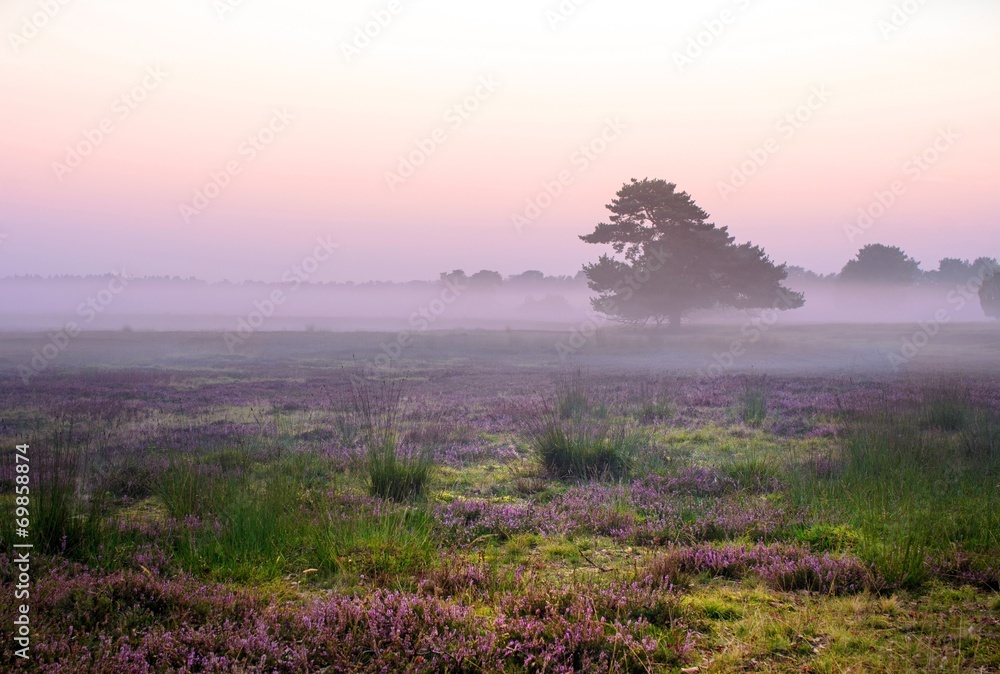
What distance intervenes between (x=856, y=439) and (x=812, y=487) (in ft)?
8.01

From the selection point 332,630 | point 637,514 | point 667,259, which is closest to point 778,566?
point 637,514

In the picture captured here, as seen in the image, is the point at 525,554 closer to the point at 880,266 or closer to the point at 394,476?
the point at 394,476

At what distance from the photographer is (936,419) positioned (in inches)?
485

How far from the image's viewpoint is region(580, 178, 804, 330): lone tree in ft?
161

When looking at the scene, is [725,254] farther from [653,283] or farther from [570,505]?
[570,505]

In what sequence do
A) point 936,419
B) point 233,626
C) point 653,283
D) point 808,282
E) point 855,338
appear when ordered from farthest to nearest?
point 808,282 → point 855,338 → point 653,283 → point 936,419 → point 233,626

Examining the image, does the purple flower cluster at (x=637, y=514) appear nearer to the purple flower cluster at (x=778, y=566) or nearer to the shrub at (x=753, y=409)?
the purple flower cluster at (x=778, y=566)

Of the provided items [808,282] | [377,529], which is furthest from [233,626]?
[808,282]

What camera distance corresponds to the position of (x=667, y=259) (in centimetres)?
4978

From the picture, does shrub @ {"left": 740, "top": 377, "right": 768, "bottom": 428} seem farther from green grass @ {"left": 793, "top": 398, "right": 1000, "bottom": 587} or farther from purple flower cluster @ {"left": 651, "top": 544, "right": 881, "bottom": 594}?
purple flower cluster @ {"left": 651, "top": 544, "right": 881, "bottom": 594}

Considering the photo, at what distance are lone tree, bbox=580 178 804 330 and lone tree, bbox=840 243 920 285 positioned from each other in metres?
71.8

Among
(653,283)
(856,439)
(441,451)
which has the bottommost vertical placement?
(441,451)

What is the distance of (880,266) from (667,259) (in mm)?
82066

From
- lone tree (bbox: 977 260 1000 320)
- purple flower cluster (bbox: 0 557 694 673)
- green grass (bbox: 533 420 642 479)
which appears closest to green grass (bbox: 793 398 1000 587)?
purple flower cluster (bbox: 0 557 694 673)
